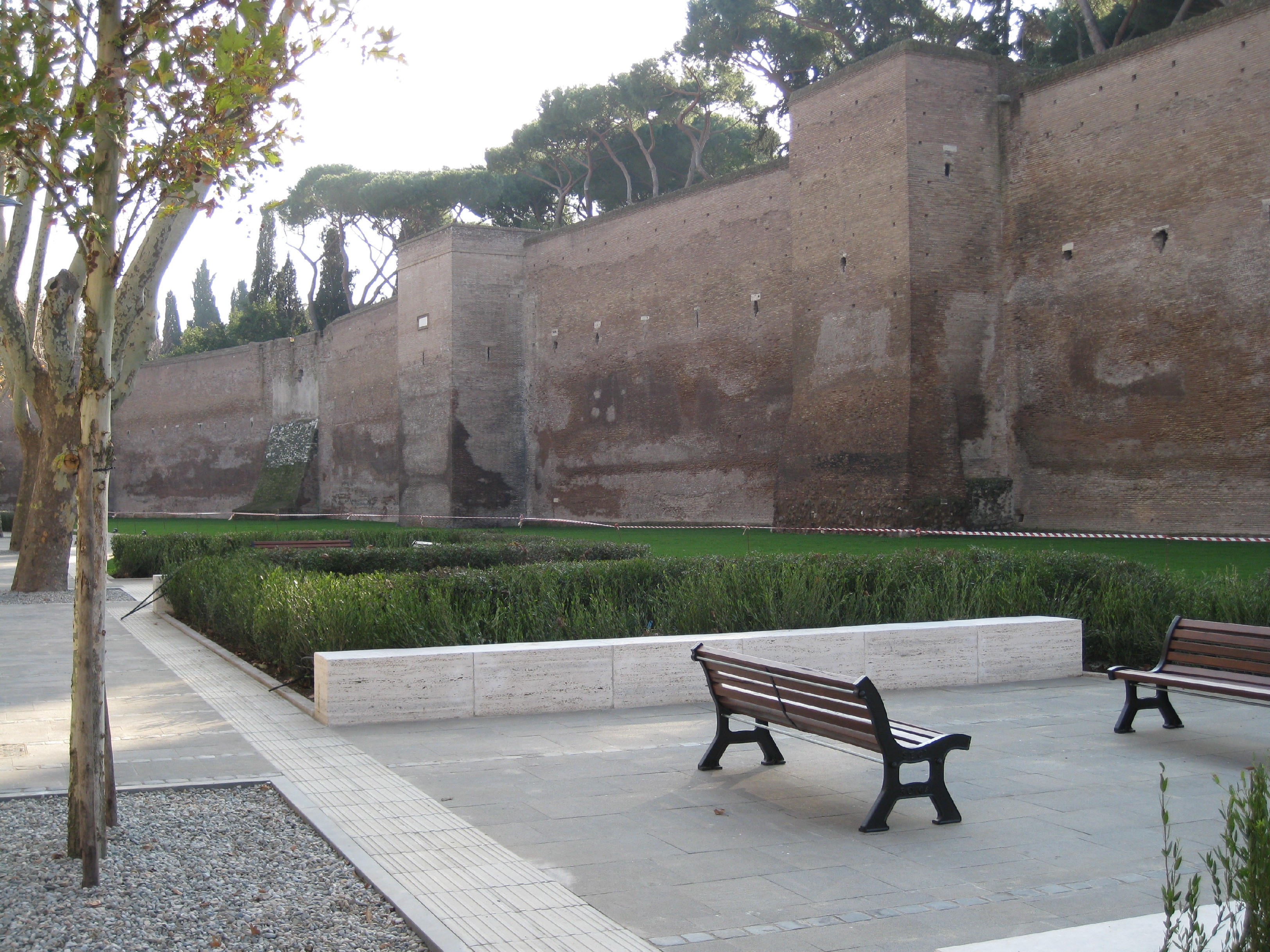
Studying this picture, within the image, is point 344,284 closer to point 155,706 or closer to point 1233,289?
point 1233,289

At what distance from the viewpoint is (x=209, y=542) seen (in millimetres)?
11961

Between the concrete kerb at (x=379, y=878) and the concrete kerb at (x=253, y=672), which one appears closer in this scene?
the concrete kerb at (x=379, y=878)

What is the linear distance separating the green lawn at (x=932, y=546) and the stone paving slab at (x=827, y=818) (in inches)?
185

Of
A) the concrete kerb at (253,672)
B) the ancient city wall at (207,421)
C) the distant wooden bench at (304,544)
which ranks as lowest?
the concrete kerb at (253,672)

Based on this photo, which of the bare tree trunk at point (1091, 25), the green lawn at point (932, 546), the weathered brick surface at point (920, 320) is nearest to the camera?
the green lawn at point (932, 546)

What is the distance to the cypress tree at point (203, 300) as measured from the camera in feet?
202

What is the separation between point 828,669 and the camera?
5797 millimetres

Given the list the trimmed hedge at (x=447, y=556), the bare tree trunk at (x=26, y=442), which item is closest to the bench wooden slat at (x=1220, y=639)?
the trimmed hedge at (x=447, y=556)

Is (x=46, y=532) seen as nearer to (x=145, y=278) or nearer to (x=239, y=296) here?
(x=145, y=278)

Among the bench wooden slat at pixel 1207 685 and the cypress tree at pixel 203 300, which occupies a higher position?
the cypress tree at pixel 203 300

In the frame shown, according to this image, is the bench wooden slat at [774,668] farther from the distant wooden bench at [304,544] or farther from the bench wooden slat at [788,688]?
the distant wooden bench at [304,544]

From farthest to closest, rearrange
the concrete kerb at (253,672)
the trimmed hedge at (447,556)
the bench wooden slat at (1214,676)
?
the trimmed hedge at (447,556) < the concrete kerb at (253,672) < the bench wooden slat at (1214,676)

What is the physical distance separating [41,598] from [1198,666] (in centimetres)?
935

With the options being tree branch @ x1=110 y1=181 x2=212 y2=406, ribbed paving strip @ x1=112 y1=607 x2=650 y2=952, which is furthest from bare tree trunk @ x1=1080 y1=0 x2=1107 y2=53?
ribbed paving strip @ x1=112 y1=607 x2=650 y2=952
